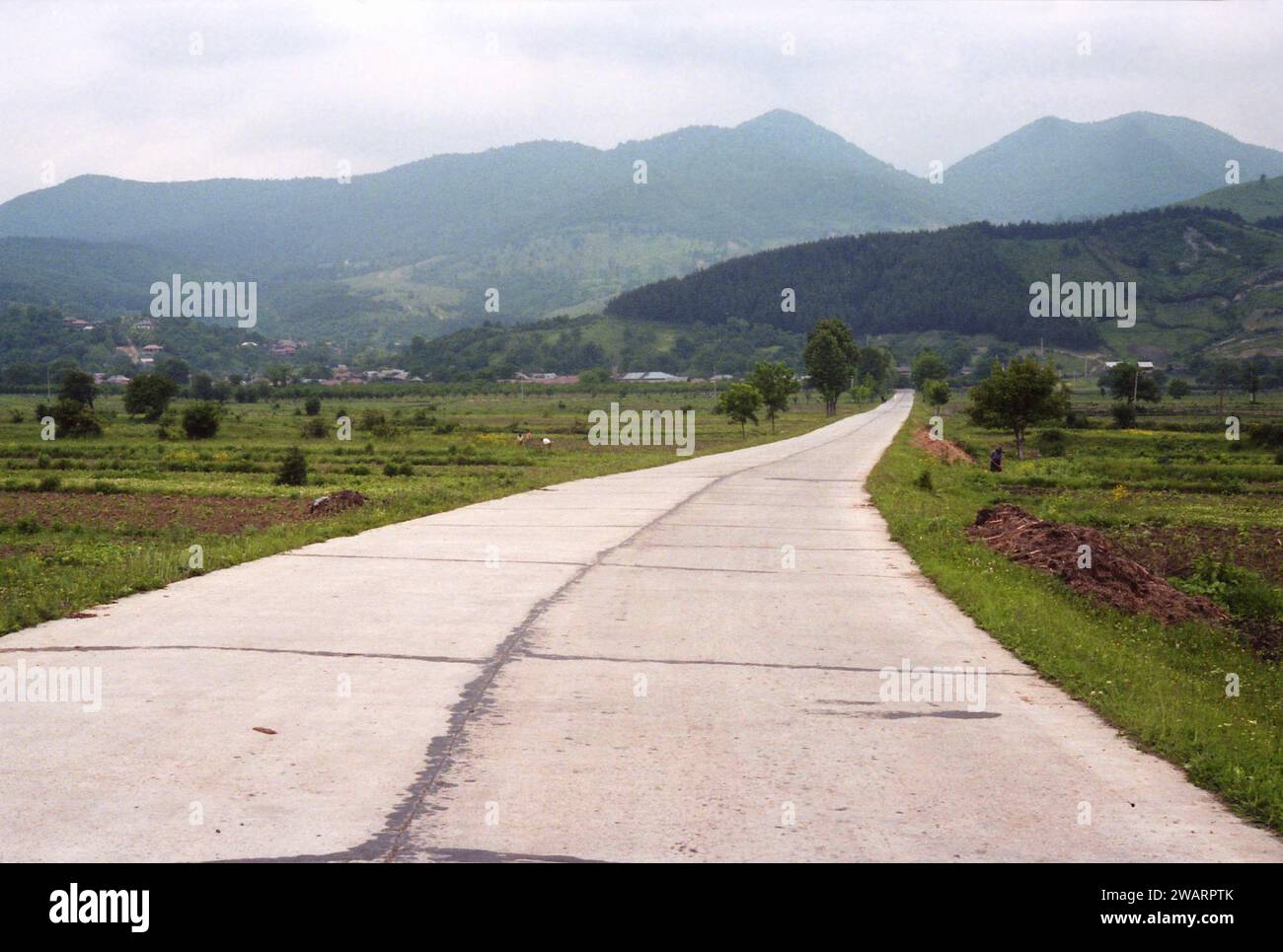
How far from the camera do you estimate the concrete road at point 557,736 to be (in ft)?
18.8

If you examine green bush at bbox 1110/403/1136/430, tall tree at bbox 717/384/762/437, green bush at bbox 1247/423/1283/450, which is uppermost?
tall tree at bbox 717/384/762/437

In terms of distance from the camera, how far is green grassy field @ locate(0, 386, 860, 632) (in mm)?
15414

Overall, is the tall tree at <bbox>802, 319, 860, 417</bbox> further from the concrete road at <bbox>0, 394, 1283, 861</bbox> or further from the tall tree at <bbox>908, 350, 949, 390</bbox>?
the concrete road at <bbox>0, 394, 1283, 861</bbox>

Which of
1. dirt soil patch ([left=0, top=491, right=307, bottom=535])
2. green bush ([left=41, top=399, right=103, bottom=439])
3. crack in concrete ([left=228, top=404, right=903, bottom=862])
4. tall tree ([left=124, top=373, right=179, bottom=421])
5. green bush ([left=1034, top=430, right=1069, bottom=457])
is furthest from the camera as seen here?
tall tree ([left=124, top=373, right=179, bottom=421])

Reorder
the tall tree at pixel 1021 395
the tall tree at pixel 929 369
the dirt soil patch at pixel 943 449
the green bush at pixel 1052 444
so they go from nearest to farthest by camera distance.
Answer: the dirt soil patch at pixel 943 449, the tall tree at pixel 1021 395, the green bush at pixel 1052 444, the tall tree at pixel 929 369

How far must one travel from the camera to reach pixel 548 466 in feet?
141

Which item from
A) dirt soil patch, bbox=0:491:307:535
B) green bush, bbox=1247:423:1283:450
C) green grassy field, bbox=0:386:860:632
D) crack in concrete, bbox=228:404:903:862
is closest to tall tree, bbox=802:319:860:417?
green grassy field, bbox=0:386:860:632

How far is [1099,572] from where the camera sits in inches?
644

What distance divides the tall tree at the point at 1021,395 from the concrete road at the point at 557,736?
42.4 meters

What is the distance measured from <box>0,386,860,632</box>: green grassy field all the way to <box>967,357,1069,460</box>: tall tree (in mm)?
11750

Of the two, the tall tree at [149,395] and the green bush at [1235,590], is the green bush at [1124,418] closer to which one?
the tall tree at [149,395]

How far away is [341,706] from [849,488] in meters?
23.5

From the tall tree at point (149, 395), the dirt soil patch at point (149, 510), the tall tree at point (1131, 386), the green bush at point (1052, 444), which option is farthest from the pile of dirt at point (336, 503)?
the tall tree at point (1131, 386)
